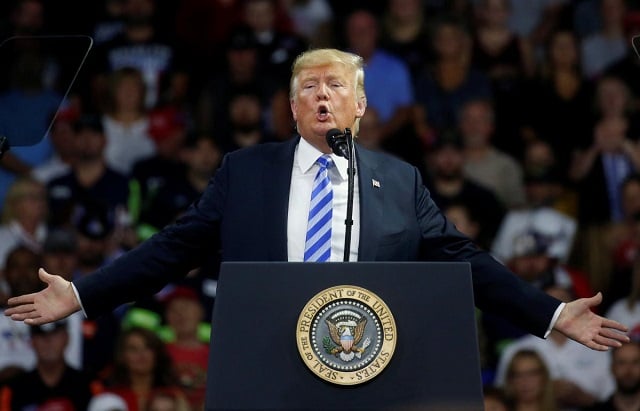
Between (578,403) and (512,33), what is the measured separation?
2.51 metres

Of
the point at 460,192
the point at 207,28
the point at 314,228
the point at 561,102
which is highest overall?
the point at 207,28

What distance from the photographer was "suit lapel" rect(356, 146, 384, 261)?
3697 millimetres

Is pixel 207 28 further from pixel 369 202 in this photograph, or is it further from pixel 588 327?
pixel 588 327

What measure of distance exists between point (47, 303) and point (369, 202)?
93 centimetres

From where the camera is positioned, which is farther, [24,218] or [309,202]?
[24,218]

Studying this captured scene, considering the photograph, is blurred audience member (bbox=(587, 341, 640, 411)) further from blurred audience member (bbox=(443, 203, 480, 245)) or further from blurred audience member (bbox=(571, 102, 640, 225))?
blurred audience member (bbox=(443, 203, 480, 245))

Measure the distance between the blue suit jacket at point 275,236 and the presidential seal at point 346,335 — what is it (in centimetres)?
47

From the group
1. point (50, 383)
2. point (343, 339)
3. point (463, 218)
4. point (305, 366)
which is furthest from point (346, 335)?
point (463, 218)

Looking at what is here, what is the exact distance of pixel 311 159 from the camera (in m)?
3.86

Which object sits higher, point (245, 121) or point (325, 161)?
point (325, 161)

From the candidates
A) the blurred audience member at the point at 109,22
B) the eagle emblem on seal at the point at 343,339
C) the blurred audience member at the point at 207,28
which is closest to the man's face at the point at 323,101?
the eagle emblem on seal at the point at 343,339

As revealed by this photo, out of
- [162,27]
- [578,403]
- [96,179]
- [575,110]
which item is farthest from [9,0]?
[578,403]

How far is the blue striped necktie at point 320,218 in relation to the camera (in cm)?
369

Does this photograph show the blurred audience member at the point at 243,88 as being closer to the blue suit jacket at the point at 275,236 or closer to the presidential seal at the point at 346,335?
the blue suit jacket at the point at 275,236
